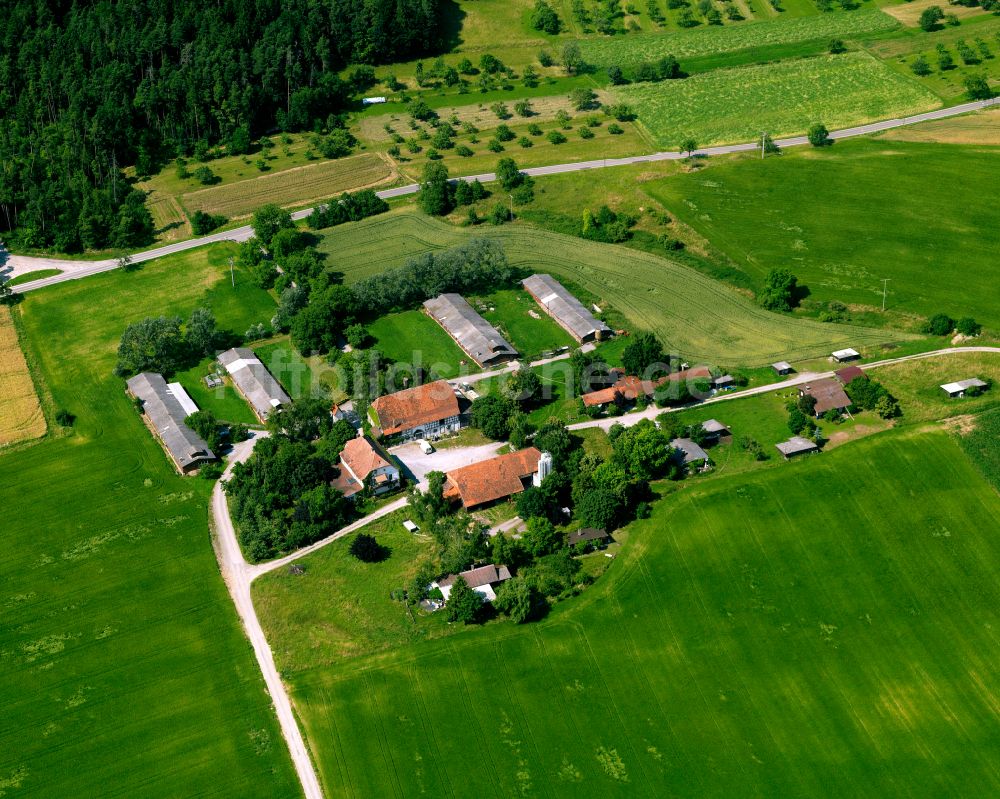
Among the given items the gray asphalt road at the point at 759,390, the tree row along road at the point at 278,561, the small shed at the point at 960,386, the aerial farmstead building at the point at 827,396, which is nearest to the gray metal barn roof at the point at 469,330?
the gray asphalt road at the point at 759,390

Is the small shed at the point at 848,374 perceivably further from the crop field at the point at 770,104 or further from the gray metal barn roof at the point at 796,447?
the crop field at the point at 770,104

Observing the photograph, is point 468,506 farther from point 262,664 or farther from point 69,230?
point 69,230

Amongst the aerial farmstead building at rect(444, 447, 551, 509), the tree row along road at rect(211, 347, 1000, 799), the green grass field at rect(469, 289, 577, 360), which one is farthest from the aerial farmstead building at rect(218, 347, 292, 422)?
the green grass field at rect(469, 289, 577, 360)

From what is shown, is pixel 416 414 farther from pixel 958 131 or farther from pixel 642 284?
pixel 958 131

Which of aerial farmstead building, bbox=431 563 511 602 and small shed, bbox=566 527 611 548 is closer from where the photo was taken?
aerial farmstead building, bbox=431 563 511 602

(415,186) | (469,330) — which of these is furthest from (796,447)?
(415,186)

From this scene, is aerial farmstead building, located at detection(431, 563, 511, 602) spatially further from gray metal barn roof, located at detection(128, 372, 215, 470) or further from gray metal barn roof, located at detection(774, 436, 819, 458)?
gray metal barn roof, located at detection(128, 372, 215, 470)
